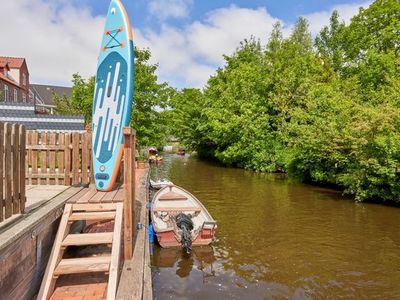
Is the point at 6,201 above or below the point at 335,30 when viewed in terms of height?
below

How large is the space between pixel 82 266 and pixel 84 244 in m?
0.37

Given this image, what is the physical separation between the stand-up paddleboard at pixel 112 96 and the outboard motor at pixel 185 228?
9.67ft

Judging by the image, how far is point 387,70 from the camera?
2508cm

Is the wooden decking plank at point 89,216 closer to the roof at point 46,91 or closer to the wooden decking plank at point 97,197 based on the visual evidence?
the wooden decking plank at point 97,197

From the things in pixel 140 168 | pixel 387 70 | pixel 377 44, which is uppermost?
pixel 377 44

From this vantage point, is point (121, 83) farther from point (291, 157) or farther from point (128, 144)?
point (291, 157)

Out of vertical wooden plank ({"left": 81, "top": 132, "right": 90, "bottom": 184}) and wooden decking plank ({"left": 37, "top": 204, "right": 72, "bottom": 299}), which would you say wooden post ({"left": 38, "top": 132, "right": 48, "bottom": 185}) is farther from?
wooden decking plank ({"left": 37, "top": 204, "right": 72, "bottom": 299})

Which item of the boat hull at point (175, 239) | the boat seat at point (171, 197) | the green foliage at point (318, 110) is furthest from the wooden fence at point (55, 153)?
the green foliage at point (318, 110)

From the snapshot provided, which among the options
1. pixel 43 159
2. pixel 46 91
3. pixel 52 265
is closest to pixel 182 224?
pixel 43 159

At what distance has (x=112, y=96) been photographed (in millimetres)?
5691

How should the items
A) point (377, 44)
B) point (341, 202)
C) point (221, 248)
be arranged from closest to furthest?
point (221, 248), point (341, 202), point (377, 44)

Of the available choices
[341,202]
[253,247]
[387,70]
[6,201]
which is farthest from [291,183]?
[6,201]

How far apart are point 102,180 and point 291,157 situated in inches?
654

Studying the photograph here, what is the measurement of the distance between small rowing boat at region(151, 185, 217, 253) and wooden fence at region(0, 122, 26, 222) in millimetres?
4677
